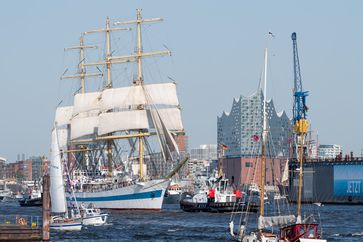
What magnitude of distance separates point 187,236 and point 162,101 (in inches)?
2620

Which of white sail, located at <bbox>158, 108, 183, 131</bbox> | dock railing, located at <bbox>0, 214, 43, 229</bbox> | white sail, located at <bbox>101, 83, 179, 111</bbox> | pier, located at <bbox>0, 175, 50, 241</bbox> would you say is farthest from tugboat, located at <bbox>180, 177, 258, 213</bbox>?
pier, located at <bbox>0, 175, 50, 241</bbox>

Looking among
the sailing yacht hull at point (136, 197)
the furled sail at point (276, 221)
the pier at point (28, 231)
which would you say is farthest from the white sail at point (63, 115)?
the furled sail at point (276, 221)

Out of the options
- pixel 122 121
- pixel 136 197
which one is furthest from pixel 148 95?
pixel 136 197

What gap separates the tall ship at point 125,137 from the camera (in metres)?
150

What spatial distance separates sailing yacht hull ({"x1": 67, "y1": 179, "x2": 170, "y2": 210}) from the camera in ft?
484

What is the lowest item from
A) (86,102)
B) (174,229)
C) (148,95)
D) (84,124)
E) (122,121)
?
(174,229)

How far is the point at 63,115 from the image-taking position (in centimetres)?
18450

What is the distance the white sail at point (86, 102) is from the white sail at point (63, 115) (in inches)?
366

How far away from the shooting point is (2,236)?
249 feet

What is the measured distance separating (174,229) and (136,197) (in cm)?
4765

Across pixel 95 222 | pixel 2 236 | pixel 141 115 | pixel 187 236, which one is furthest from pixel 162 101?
pixel 2 236

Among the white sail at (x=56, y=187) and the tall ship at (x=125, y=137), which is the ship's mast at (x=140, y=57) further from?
the white sail at (x=56, y=187)

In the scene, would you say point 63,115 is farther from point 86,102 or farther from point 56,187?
point 56,187

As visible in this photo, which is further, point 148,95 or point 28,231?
point 148,95
